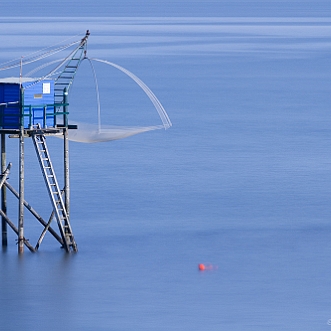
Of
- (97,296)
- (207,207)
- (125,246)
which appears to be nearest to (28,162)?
(207,207)

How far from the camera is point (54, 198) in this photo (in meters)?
25.8

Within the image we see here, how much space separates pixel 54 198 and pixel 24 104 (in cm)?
203

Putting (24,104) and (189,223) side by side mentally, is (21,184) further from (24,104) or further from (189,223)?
(189,223)

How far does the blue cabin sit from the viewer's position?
25.0 m

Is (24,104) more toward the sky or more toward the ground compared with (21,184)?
more toward the sky

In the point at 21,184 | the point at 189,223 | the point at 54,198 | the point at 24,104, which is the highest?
the point at 24,104

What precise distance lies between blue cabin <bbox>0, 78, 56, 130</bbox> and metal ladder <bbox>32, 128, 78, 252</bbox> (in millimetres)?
252

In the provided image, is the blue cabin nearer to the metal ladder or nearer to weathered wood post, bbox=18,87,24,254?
weathered wood post, bbox=18,87,24,254

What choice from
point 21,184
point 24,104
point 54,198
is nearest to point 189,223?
point 54,198

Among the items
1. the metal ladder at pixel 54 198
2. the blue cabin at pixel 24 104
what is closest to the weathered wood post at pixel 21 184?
the blue cabin at pixel 24 104

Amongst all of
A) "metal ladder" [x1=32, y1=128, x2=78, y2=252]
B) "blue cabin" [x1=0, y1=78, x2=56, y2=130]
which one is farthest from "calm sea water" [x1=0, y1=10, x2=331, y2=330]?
"blue cabin" [x1=0, y1=78, x2=56, y2=130]

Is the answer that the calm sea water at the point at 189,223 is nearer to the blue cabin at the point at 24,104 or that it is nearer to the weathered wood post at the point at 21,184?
the weathered wood post at the point at 21,184

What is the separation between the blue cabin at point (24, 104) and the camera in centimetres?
2505

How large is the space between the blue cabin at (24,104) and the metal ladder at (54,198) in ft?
0.83
